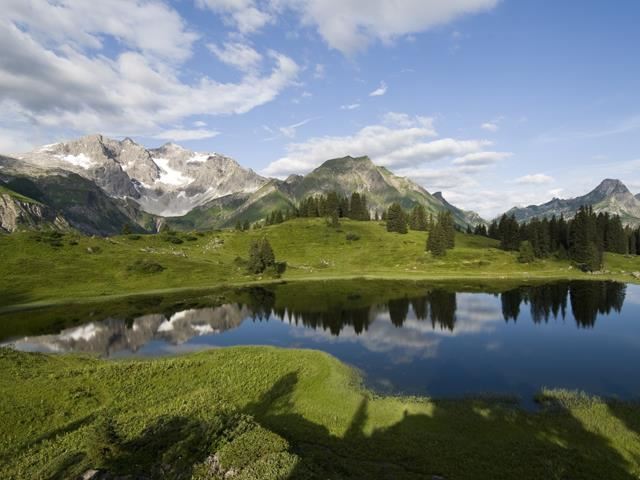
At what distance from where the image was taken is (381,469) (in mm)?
22891

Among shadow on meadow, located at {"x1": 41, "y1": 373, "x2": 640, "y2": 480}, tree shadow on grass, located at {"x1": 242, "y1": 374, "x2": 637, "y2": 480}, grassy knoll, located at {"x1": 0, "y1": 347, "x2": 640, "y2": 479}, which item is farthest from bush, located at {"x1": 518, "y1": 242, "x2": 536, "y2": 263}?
tree shadow on grass, located at {"x1": 242, "y1": 374, "x2": 637, "y2": 480}

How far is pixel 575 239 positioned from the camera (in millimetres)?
166625

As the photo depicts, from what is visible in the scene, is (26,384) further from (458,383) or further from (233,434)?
(458,383)

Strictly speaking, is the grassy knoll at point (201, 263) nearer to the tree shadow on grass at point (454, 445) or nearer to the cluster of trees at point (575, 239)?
the cluster of trees at point (575, 239)

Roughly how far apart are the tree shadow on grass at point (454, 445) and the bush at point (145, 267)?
10681 cm

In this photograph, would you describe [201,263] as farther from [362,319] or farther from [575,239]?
[575,239]

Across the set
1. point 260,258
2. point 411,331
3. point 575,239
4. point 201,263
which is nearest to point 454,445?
point 411,331

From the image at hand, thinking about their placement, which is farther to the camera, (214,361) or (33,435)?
(214,361)

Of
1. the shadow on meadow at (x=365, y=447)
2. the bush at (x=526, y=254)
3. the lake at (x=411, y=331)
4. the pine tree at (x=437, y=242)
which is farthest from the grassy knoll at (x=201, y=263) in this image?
the shadow on meadow at (x=365, y=447)

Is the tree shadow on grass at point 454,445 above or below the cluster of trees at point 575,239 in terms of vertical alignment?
below

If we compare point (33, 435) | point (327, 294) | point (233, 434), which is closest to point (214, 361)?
point (33, 435)

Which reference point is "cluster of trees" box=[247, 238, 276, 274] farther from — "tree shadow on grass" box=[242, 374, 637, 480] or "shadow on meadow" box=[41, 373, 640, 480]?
"tree shadow on grass" box=[242, 374, 637, 480]

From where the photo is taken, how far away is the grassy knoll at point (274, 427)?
67.1 feet

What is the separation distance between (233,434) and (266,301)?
82.8 meters
